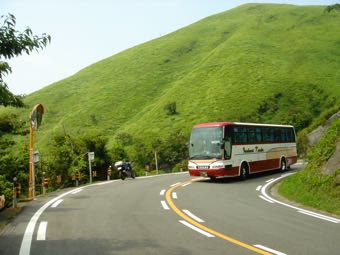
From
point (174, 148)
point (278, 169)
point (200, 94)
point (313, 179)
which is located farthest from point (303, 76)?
point (313, 179)

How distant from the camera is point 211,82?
89.6 m

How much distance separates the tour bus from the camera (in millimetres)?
21516

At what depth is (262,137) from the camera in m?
25.5

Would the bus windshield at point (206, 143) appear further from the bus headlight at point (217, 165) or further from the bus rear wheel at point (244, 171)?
the bus rear wheel at point (244, 171)

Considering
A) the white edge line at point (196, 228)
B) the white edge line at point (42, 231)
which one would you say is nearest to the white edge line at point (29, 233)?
the white edge line at point (42, 231)

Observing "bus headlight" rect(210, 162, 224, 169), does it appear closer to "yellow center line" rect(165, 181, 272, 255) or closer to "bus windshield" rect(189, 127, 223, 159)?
"bus windshield" rect(189, 127, 223, 159)

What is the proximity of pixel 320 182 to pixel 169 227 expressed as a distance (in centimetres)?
789

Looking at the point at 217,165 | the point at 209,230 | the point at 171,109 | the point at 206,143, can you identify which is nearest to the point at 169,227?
the point at 209,230

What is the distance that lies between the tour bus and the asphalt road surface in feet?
18.5

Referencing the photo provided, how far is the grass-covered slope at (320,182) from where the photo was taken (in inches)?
548

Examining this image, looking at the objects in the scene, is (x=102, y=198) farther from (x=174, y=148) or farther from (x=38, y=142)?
(x=38, y=142)

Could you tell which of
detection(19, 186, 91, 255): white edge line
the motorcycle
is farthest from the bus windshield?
detection(19, 186, 91, 255): white edge line

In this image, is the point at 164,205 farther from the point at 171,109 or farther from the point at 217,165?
the point at 171,109

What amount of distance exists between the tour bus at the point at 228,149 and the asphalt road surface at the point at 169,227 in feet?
18.5
